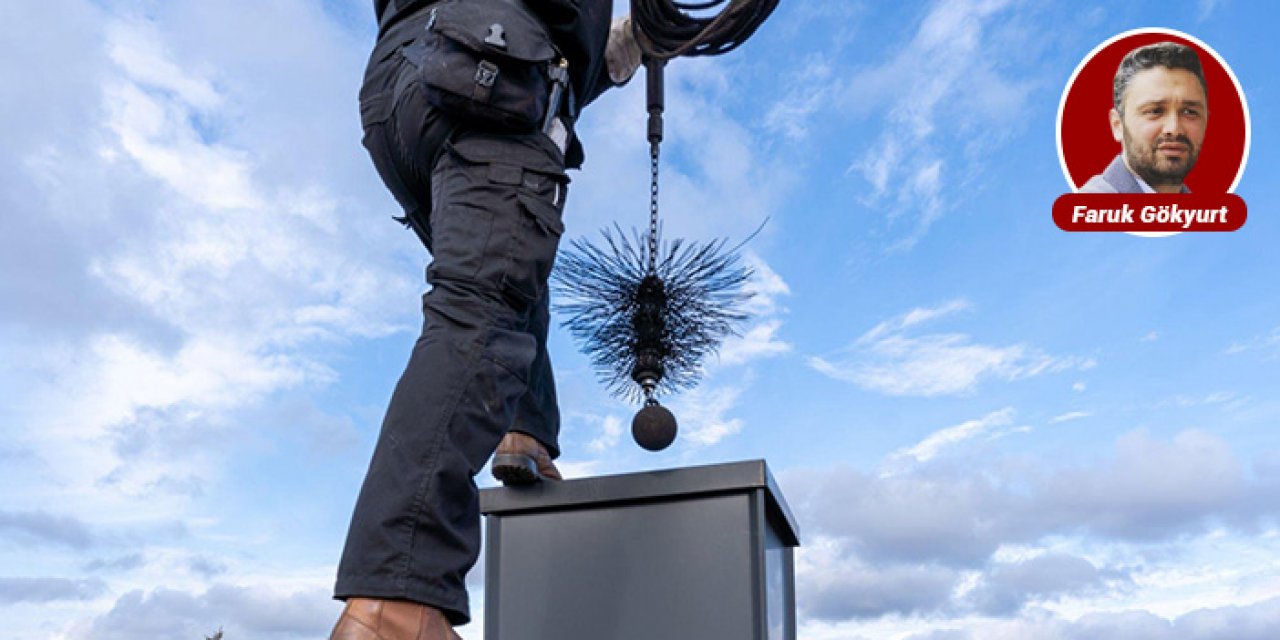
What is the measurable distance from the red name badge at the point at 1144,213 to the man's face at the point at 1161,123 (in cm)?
7

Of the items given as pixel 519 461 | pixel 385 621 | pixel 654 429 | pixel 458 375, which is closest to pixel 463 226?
pixel 458 375

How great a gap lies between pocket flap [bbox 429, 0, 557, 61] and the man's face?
10.0 feet

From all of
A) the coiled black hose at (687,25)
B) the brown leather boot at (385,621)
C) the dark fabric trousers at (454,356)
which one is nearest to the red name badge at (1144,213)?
the coiled black hose at (687,25)

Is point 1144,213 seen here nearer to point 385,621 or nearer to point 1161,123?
point 1161,123

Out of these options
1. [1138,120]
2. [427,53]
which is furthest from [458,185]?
[1138,120]

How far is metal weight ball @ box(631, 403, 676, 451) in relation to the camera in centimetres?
236

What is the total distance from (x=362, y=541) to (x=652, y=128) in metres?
1.31

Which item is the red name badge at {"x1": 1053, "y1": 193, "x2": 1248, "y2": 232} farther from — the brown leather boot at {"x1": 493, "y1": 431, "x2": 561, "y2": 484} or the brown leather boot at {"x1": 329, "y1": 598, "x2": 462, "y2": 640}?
the brown leather boot at {"x1": 329, "y1": 598, "x2": 462, "y2": 640}

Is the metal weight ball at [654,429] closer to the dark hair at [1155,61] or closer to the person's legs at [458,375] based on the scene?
the person's legs at [458,375]

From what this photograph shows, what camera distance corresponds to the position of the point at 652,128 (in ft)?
8.43

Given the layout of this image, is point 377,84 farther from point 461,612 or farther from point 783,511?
point 783,511

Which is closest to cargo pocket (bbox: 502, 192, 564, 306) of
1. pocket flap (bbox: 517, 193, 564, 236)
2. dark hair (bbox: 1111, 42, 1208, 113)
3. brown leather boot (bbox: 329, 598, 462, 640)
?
pocket flap (bbox: 517, 193, 564, 236)

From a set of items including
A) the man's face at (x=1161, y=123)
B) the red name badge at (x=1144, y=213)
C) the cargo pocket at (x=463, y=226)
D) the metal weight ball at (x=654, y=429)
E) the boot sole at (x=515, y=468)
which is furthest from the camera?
the red name badge at (x=1144, y=213)

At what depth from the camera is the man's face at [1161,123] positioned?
14.0 feet
